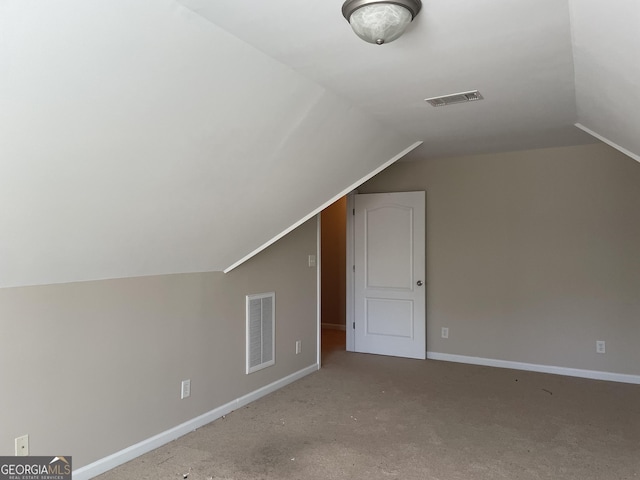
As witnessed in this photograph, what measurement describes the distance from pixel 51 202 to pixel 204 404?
2011 mm

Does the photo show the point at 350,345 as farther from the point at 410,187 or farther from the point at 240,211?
the point at 240,211

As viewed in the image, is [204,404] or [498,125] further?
[498,125]

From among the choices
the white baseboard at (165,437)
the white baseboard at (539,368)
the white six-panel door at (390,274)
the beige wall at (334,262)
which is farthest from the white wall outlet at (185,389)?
the beige wall at (334,262)

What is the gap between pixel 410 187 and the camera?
552 centimetres

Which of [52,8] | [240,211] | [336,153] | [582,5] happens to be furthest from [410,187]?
[52,8]

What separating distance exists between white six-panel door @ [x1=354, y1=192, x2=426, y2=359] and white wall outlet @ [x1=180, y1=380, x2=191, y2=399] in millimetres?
2739

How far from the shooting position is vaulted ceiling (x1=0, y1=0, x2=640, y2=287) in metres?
1.63

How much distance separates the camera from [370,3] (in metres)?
1.73

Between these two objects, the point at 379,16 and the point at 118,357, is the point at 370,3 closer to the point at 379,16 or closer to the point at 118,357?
the point at 379,16

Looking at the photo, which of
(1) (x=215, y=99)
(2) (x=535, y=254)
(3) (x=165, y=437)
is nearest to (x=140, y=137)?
(1) (x=215, y=99)

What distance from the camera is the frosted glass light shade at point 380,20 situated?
5.69 ft

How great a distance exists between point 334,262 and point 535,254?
3.16 meters

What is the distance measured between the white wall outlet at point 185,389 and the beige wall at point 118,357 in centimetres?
4

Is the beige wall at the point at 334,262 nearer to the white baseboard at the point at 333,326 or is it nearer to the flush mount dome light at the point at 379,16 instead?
the white baseboard at the point at 333,326
